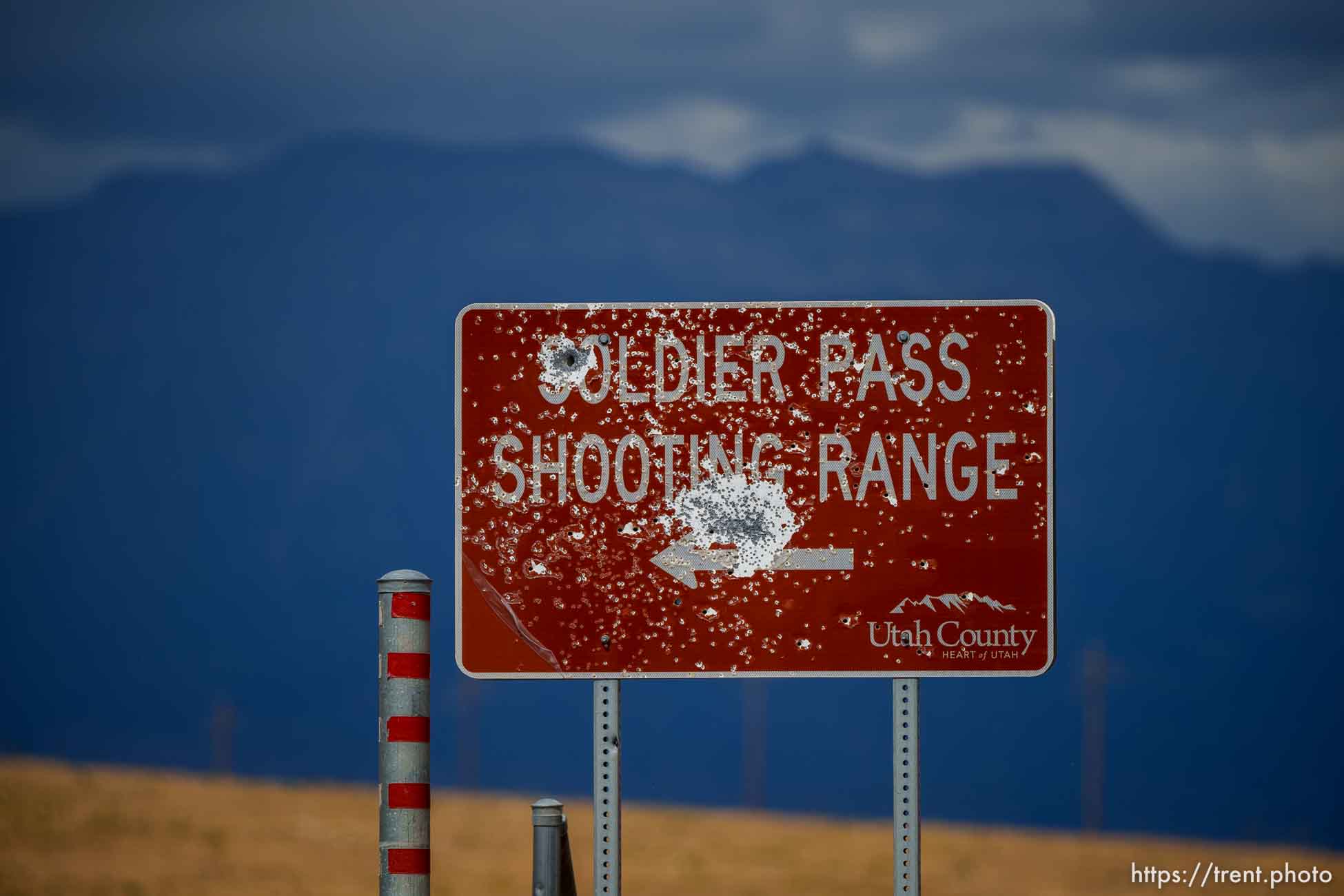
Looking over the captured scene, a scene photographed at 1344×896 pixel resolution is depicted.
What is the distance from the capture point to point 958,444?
218 inches

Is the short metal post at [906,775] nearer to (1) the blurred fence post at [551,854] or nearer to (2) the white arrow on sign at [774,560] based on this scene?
(2) the white arrow on sign at [774,560]

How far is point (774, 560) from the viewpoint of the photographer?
5.52m

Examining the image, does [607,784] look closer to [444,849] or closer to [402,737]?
[402,737]

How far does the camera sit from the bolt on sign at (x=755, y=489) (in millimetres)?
5496

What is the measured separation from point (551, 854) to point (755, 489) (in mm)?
1333

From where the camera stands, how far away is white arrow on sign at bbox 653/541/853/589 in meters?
5.52

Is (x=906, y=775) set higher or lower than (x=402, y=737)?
lower

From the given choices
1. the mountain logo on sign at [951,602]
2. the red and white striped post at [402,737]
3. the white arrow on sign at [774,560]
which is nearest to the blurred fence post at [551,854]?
the red and white striped post at [402,737]

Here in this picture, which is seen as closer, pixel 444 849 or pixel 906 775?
pixel 906 775

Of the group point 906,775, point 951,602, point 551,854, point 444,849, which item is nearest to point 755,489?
point 951,602

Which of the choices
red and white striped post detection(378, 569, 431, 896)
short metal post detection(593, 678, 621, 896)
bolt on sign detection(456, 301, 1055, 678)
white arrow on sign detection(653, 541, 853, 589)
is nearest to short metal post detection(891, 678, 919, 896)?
bolt on sign detection(456, 301, 1055, 678)

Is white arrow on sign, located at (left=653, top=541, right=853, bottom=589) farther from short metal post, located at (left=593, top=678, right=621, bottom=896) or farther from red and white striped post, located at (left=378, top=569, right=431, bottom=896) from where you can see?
red and white striped post, located at (left=378, top=569, right=431, bottom=896)

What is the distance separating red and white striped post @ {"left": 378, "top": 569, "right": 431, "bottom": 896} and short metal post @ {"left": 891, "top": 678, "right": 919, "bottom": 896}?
1494 millimetres
